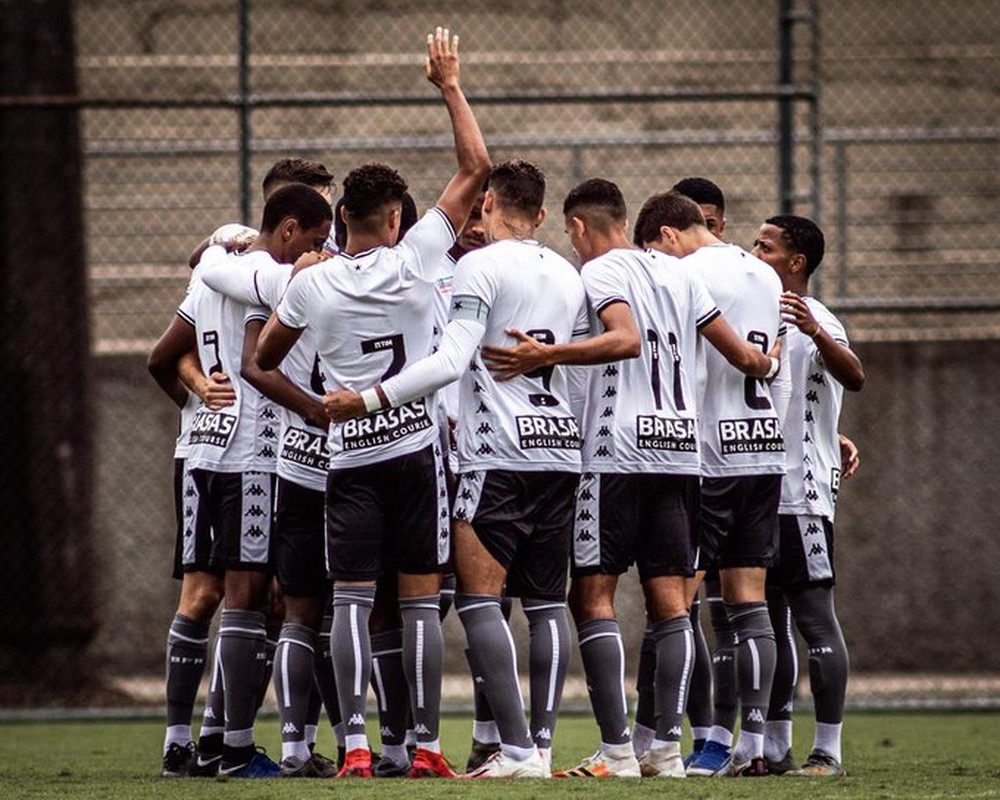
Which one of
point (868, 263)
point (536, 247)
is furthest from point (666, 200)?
point (868, 263)

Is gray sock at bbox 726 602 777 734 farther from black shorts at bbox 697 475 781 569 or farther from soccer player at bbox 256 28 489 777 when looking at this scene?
soccer player at bbox 256 28 489 777

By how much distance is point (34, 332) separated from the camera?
37.3 feet

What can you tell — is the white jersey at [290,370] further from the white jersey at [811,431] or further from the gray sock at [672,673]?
the white jersey at [811,431]

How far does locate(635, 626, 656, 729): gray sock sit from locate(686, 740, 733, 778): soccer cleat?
9.5 inches

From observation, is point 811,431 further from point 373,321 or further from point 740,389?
point 373,321

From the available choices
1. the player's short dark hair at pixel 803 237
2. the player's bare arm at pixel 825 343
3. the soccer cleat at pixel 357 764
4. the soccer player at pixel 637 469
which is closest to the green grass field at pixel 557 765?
the soccer cleat at pixel 357 764

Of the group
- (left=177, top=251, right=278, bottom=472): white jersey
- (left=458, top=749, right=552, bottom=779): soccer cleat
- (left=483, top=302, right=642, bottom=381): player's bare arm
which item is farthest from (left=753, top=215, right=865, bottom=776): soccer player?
(left=177, top=251, right=278, bottom=472): white jersey

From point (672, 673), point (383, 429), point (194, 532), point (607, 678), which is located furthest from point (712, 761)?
point (194, 532)

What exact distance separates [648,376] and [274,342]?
51.6 inches

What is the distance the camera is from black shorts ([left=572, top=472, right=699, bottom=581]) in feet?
21.1

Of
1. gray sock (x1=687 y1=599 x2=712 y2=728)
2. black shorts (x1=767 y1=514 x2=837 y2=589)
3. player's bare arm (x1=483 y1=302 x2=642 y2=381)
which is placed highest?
player's bare arm (x1=483 y1=302 x2=642 y2=381)

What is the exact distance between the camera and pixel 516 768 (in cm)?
606

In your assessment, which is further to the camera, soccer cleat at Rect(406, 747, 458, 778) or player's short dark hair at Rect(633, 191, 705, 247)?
player's short dark hair at Rect(633, 191, 705, 247)

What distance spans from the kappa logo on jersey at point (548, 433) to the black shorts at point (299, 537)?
2.52 feet
